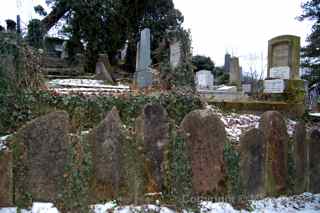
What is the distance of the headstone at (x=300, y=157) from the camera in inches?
143

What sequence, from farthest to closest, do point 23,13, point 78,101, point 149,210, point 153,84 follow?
point 23,13, point 153,84, point 78,101, point 149,210

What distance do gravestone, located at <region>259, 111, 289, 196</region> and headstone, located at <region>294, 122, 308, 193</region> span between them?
183 mm

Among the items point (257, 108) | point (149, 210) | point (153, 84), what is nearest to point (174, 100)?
point (257, 108)

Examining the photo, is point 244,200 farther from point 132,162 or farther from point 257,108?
point 257,108

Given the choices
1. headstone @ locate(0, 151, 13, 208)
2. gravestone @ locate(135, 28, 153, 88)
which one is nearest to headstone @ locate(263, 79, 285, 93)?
gravestone @ locate(135, 28, 153, 88)

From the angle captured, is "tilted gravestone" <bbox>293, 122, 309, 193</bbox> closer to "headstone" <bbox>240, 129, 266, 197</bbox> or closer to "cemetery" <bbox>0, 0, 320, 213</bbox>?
"cemetery" <bbox>0, 0, 320, 213</bbox>

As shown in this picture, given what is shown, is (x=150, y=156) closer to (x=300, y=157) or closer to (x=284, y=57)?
(x=300, y=157)

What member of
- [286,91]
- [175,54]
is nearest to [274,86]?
[286,91]

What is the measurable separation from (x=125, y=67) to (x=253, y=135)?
658 inches

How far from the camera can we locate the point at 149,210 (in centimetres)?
287

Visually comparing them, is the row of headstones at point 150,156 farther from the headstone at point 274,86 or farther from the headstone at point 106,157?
the headstone at point 274,86

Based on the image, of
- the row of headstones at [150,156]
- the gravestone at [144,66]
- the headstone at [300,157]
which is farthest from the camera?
the gravestone at [144,66]

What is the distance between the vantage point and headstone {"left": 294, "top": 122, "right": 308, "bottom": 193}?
3637 millimetres

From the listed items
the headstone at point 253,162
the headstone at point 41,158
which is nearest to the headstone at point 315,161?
the headstone at point 253,162
